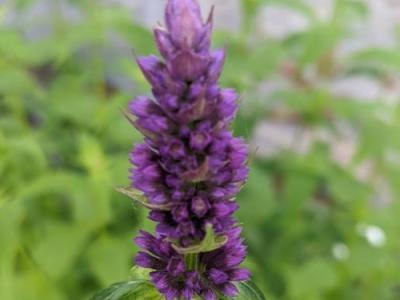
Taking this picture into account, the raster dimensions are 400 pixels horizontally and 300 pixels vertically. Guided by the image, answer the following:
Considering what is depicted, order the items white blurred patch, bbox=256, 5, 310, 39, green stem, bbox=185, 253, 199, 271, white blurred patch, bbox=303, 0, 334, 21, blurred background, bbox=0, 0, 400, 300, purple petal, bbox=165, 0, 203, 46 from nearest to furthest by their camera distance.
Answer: purple petal, bbox=165, 0, 203, 46 → green stem, bbox=185, 253, 199, 271 → blurred background, bbox=0, 0, 400, 300 → white blurred patch, bbox=303, 0, 334, 21 → white blurred patch, bbox=256, 5, 310, 39

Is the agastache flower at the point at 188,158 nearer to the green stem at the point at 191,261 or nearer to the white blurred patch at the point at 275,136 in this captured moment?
the green stem at the point at 191,261

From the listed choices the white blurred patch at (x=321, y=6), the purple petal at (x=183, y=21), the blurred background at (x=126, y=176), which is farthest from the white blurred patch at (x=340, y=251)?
the purple petal at (x=183, y=21)

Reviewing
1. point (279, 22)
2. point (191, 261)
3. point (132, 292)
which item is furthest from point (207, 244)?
point (279, 22)

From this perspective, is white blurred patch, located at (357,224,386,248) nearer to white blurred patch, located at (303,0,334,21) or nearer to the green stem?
white blurred patch, located at (303,0,334,21)

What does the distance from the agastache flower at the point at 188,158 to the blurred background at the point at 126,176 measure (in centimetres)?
154

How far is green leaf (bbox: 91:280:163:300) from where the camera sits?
Answer: 1.21 metres

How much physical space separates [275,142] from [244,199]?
1752 mm

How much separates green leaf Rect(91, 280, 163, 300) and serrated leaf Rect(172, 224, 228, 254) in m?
0.17

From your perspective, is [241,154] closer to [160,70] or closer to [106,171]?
[160,70]

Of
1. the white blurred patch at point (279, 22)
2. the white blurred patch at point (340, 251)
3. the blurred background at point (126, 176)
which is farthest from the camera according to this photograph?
the white blurred patch at point (279, 22)

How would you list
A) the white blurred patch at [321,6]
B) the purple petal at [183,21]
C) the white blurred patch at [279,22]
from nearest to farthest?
1. the purple petal at [183,21]
2. the white blurred patch at [321,6]
3. the white blurred patch at [279,22]

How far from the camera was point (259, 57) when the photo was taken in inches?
125

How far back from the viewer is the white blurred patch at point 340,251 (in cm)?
343

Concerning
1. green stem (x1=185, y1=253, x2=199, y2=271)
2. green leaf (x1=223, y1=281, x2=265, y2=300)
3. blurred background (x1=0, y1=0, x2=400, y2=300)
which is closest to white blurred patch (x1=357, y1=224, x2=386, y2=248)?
blurred background (x1=0, y1=0, x2=400, y2=300)
